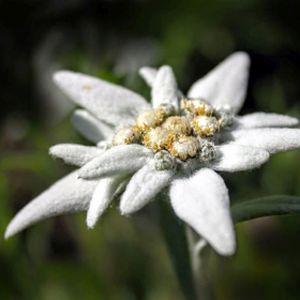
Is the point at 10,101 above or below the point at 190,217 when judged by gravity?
below

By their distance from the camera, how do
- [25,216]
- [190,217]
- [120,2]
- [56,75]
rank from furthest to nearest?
[120,2] < [56,75] < [25,216] < [190,217]

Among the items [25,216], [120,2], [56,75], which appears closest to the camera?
[25,216]

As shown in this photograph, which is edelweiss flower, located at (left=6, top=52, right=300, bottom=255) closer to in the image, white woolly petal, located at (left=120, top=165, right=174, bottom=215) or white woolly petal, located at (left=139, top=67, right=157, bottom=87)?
white woolly petal, located at (left=120, top=165, right=174, bottom=215)

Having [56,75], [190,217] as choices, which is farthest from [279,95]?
[190,217]

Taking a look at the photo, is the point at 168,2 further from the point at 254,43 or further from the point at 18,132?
the point at 18,132

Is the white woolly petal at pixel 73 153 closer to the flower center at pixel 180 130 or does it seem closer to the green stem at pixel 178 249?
the flower center at pixel 180 130

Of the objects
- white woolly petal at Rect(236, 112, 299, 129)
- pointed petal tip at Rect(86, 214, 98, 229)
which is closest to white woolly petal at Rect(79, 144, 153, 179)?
pointed petal tip at Rect(86, 214, 98, 229)

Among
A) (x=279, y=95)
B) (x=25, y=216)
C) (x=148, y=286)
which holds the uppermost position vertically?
(x=25, y=216)
